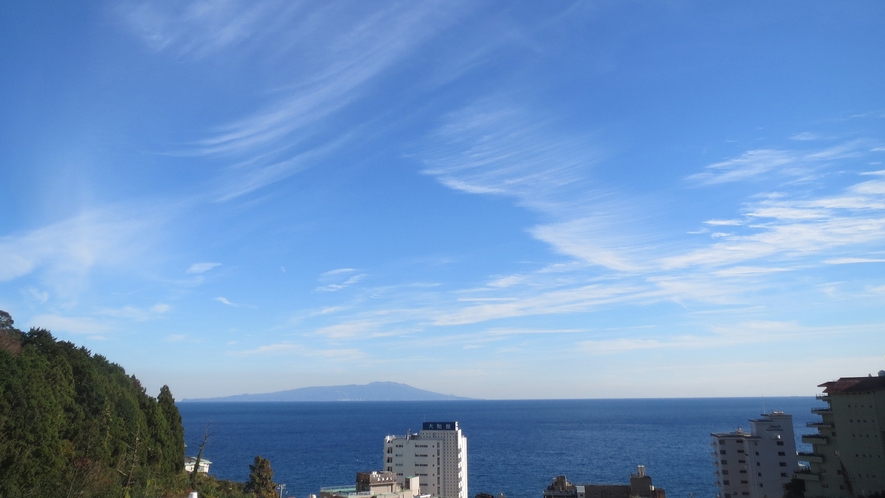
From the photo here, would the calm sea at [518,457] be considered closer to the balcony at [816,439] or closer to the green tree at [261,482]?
the green tree at [261,482]

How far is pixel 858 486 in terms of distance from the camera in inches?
1663

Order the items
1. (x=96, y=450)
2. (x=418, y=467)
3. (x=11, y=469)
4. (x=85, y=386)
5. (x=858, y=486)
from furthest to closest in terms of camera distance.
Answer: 1. (x=418, y=467)
2. (x=85, y=386)
3. (x=858, y=486)
4. (x=96, y=450)
5. (x=11, y=469)

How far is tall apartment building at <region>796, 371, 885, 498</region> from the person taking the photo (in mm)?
40688

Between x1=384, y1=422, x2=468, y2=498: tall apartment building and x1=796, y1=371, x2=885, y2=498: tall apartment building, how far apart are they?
1950 inches

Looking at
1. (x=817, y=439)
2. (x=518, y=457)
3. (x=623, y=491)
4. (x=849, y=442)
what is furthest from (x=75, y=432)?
(x=518, y=457)

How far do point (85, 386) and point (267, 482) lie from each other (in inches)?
621

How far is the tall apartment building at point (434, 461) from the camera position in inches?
3396

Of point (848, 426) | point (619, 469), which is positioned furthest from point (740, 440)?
point (619, 469)

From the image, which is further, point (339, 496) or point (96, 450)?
point (339, 496)

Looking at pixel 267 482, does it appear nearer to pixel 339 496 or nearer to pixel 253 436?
pixel 339 496

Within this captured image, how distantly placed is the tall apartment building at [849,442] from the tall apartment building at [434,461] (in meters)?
49.5

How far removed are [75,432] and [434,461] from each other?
190ft

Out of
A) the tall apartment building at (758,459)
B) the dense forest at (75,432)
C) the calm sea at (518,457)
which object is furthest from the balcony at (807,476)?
the dense forest at (75,432)

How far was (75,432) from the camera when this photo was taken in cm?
3728
